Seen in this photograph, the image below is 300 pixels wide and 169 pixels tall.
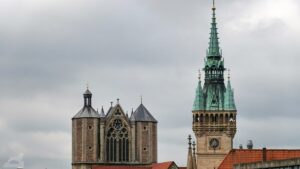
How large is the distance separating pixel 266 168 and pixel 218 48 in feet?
217

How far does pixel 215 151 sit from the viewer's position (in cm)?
18888

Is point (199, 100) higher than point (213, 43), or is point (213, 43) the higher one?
point (213, 43)

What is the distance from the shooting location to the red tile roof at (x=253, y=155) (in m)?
144

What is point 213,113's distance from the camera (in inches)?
7569

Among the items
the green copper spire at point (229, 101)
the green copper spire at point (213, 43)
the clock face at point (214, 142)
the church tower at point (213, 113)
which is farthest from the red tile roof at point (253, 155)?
the green copper spire at point (213, 43)

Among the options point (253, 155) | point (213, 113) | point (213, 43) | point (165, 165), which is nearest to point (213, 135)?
point (213, 113)

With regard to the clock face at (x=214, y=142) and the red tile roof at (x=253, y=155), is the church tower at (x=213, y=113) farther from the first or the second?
the red tile roof at (x=253, y=155)

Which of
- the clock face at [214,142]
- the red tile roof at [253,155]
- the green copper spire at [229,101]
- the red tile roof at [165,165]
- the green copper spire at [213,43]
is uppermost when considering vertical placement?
the green copper spire at [213,43]

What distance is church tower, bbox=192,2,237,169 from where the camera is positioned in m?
189

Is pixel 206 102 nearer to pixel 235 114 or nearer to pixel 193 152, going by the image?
pixel 235 114

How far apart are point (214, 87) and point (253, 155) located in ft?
158

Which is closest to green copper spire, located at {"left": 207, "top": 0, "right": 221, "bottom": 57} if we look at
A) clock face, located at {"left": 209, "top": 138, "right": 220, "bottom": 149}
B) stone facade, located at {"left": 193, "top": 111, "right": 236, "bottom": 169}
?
stone facade, located at {"left": 193, "top": 111, "right": 236, "bottom": 169}

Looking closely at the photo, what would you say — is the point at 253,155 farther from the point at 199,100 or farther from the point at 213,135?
the point at 199,100

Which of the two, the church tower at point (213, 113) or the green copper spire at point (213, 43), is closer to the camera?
the church tower at point (213, 113)
